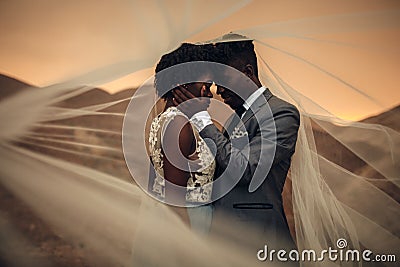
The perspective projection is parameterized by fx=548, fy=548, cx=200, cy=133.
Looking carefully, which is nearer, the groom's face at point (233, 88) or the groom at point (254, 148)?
the groom at point (254, 148)

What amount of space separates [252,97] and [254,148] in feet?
0.61

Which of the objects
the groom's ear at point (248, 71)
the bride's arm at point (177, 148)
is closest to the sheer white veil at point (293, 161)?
the groom's ear at point (248, 71)

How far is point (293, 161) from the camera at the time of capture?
180 centimetres

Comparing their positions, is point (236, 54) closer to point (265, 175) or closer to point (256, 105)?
point (256, 105)

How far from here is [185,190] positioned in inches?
67.8

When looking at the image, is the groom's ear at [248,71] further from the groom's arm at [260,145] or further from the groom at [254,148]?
the groom's arm at [260,145]

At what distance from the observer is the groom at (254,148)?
1.64m

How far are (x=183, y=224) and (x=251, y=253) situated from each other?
25 centimetres

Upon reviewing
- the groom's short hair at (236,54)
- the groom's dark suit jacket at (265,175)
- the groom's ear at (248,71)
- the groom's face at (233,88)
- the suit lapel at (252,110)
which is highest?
the groom's short hair at (236,54)

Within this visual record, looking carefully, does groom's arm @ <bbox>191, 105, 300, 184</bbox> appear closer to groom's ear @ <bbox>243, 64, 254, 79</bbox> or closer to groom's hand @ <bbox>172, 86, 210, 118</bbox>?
groom's hand @ <bbox>172, 86, 210, 118</bbox>

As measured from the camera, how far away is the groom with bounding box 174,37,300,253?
1.64 m

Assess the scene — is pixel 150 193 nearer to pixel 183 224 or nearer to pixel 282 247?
pixel 183 224

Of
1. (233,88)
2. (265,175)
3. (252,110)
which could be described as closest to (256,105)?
(252,110)

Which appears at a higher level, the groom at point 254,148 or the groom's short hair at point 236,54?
the groom's short hair at point 236,54
